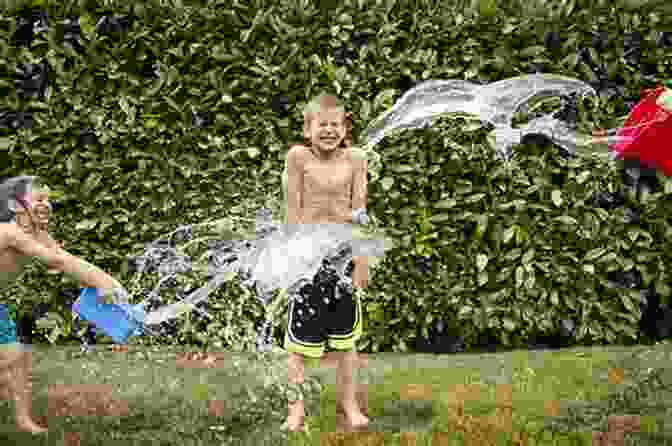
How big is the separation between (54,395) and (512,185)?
3614 mm

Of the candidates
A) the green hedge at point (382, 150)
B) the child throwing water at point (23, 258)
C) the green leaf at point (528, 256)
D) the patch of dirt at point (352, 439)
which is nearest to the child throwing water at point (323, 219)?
the patch of dirt at point (352, 439)

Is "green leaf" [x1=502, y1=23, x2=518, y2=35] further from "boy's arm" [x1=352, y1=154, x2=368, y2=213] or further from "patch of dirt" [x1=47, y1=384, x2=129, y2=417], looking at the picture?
"patch of dirt" [x1=47, y1=384, x2=129, y2=417]

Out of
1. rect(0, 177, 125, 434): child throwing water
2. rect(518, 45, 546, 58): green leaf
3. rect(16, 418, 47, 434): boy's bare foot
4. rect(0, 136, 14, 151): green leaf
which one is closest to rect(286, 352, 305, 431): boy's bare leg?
rect(0, 177, 125, 434): child throwing water

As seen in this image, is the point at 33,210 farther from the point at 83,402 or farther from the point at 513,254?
the point at 513,254

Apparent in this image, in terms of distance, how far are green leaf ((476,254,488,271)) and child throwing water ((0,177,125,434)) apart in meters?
2.83

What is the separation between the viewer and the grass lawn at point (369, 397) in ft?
13.4

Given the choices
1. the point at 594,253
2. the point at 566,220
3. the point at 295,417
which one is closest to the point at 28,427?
the point at 295,417

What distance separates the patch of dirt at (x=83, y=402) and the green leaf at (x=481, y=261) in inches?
109

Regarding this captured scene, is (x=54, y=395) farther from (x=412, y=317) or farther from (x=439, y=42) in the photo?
(x=439, y=42)

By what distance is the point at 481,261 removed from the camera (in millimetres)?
5863

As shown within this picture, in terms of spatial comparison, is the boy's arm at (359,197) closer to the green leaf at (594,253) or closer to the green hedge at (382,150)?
the green hedge at (382,150)

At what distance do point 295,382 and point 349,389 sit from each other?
1.02 feet

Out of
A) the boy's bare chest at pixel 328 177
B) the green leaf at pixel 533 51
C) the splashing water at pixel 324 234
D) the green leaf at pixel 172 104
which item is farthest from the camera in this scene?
the green leaf at pixel 172 104

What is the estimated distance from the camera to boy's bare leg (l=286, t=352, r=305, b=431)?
4.19 m
